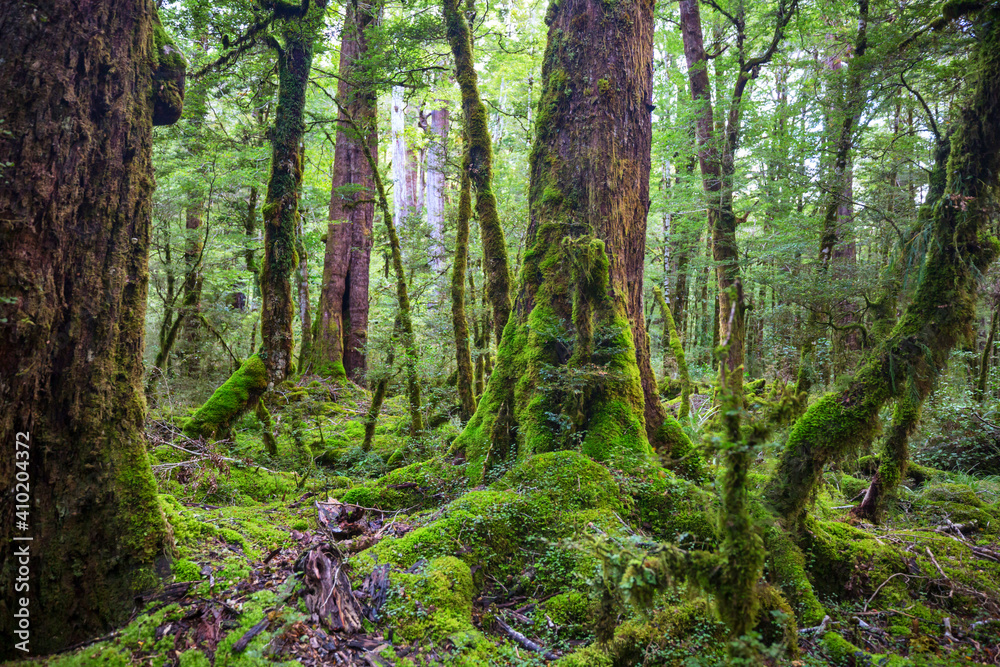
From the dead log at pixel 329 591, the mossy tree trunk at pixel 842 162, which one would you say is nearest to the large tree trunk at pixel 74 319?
the dead log at pixel 329 591

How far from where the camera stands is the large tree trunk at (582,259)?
4.89 metres

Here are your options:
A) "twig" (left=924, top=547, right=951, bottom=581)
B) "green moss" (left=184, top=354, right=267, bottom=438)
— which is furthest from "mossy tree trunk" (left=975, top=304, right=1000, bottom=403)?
"green moss" (left=184, top=354, right=267, bottom=438)

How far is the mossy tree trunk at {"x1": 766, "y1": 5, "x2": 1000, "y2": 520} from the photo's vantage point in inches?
142

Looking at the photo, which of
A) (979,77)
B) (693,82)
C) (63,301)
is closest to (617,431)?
(979,77)

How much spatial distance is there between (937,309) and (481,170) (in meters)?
5.80

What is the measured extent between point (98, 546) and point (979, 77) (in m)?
7.05

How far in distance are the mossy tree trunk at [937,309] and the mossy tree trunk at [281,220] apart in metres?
6.27

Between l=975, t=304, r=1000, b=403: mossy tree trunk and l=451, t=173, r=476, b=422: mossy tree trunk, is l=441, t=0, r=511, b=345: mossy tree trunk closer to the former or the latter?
l=451, t=173, r=476, b=422: mossy tree trunk

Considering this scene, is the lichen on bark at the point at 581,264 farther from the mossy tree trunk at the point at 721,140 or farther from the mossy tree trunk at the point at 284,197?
the mossy tree trunk at the point at 721,140

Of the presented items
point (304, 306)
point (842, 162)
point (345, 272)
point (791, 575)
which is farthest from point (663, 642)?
point (345, 272)

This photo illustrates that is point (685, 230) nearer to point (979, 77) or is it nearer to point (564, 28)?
point (564, 28)

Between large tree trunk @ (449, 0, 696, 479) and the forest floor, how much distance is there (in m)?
0.69

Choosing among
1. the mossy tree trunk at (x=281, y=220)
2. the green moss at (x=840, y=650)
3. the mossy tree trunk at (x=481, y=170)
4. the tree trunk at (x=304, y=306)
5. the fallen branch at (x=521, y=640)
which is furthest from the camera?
the tree trunk at (x=304, y=306)

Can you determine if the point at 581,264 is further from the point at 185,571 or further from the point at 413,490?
the point at 185,571
